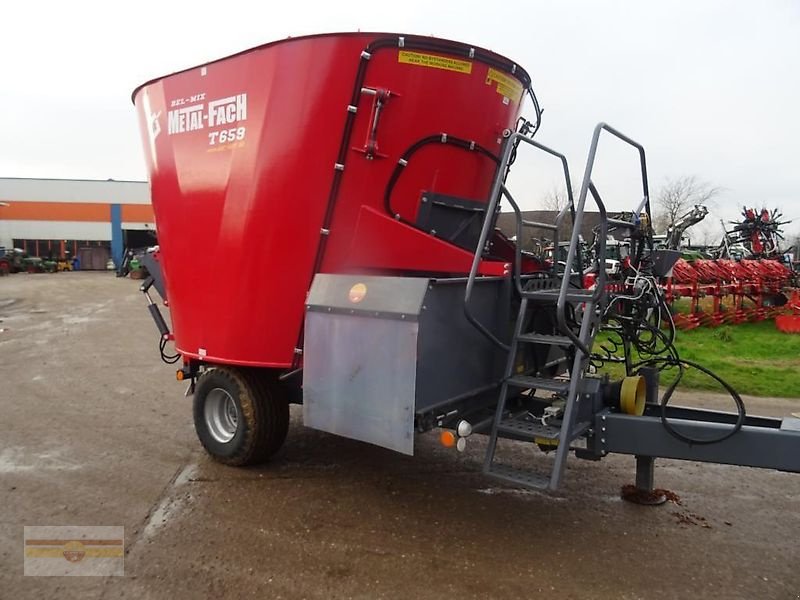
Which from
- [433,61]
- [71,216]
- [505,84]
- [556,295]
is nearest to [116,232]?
[71,216]

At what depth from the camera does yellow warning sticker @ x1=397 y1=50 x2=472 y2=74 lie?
385 centimetres

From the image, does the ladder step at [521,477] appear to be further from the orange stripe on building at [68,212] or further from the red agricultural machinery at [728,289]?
the orange stripe on building at [68,212]

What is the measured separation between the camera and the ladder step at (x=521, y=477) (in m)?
3.20

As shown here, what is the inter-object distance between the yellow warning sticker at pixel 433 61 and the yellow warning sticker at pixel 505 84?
207 mm

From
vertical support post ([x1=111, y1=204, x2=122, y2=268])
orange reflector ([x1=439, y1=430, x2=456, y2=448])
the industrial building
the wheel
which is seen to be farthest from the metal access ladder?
vertical support post ([x1=111, y1=204, x2=122, y2=268])

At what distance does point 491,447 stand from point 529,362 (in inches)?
36.6

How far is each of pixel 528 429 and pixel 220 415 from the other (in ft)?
8.33

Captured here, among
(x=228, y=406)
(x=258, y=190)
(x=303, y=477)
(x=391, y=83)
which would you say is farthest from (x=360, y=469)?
(x=391, y=83)

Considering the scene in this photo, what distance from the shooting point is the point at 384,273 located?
13.6 feet

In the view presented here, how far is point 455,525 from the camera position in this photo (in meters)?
3.83

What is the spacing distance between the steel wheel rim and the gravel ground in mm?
255

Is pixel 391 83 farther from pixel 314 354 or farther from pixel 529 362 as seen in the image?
pixel 529 362

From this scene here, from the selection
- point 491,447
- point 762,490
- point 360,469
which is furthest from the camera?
point 360,469

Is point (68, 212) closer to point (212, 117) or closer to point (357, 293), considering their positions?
point (212, 117)
